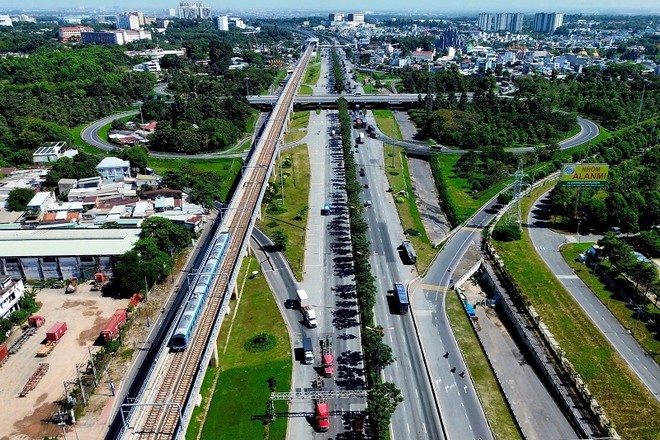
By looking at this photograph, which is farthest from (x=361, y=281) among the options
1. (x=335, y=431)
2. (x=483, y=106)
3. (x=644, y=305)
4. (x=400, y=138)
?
(x=483, y=106)

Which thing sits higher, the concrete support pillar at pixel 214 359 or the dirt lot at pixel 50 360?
the concrete support pillar at pixel 214 359

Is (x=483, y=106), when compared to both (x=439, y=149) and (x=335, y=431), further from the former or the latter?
(x=335, y=431)

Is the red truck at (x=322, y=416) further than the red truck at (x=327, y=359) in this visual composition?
No

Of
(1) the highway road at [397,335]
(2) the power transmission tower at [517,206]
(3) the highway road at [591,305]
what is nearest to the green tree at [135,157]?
(1) the highway road at [397,335]

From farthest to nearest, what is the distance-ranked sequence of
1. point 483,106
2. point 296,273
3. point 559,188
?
point 483,106, point 559,188, point 296,273

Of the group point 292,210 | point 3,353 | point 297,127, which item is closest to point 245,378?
point 3,353

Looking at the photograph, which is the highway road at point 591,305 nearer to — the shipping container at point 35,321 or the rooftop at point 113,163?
the shipping container at point 35,321
